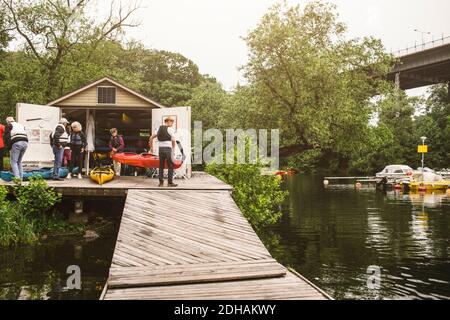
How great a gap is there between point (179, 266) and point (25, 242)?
8314mm

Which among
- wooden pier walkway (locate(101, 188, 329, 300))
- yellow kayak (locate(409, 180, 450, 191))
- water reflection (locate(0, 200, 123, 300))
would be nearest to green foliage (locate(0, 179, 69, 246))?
water reflection (locate(0, 200, 123, 300))

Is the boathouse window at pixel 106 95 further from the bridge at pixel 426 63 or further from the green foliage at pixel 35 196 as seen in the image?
the bridge at pixel 426 63

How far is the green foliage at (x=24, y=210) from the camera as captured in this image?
13.4 metres

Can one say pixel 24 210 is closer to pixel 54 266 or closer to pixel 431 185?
pixel 54 266

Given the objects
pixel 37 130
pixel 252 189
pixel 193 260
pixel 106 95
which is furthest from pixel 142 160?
pixel 193 260

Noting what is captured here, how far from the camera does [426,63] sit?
50.0m

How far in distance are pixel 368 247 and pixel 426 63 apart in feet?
138

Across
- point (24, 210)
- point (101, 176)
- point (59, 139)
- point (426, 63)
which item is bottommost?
point (24, 210)

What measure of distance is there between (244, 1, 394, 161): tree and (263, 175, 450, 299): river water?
14.7 ft

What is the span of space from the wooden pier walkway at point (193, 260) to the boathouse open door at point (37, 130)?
310 inches

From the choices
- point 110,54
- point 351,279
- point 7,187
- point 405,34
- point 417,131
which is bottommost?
point 351,279
